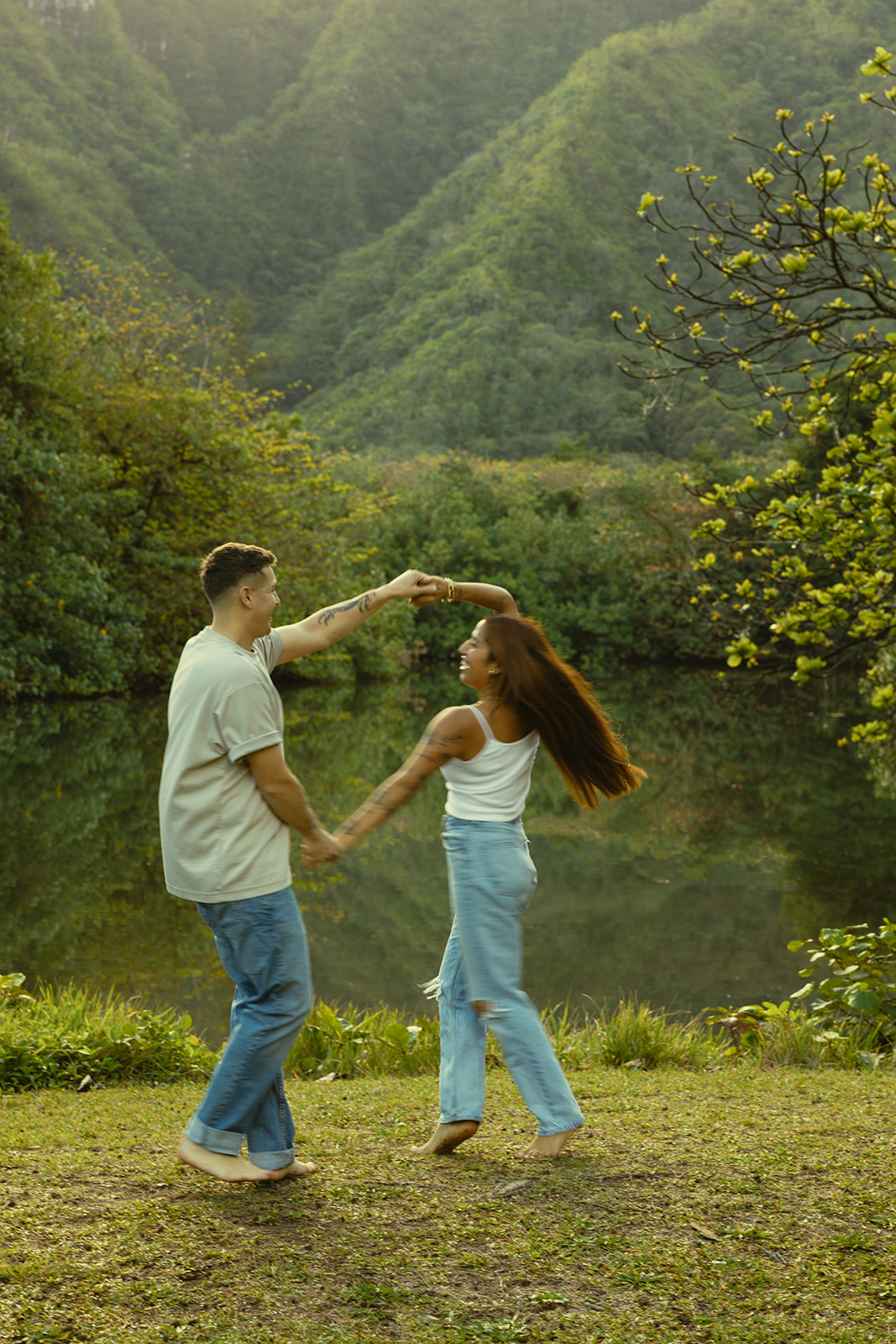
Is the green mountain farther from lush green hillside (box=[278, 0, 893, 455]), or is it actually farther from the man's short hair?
the man's short hair

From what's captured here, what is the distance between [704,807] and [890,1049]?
9.81 m

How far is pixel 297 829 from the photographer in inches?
140

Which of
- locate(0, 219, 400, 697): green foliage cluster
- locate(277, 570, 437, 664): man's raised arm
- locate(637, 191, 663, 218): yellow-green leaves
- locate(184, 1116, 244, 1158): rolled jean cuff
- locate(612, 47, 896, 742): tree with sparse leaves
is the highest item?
locate(0, 219, 400, 697): green foliage cluster

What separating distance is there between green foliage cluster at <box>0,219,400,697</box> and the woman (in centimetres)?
1848

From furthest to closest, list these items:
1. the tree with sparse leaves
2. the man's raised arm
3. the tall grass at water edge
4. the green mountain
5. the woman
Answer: the green mountain → the tree with sparse leaves → the tall grass at water edge → the man's raised arm → the woman

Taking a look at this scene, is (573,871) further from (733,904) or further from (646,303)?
(646,303)

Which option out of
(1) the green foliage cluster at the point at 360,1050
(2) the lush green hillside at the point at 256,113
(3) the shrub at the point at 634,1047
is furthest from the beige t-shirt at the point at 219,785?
(2) the lush green hillside at the point at 256,113

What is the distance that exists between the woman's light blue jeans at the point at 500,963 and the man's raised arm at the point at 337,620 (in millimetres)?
852

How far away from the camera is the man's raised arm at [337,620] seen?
13.8 ft

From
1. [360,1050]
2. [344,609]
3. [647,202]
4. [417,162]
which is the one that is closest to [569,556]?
[647,202]

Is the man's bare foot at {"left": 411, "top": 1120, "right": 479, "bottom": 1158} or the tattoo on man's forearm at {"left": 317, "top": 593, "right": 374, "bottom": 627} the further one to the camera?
the tattoo on man's forearm at {"left": 317, "top": 593, "right": 374, "bottom": 627}

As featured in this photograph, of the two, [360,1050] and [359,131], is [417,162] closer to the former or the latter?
[359,131]

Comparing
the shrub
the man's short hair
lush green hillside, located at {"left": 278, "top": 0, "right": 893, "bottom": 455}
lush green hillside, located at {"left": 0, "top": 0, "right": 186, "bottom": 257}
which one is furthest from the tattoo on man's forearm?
lush green hillside, located at {"left": 0, "top": 0, "right": 186, "bottom": 257}

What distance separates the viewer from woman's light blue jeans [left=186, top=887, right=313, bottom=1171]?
11.4 feet
